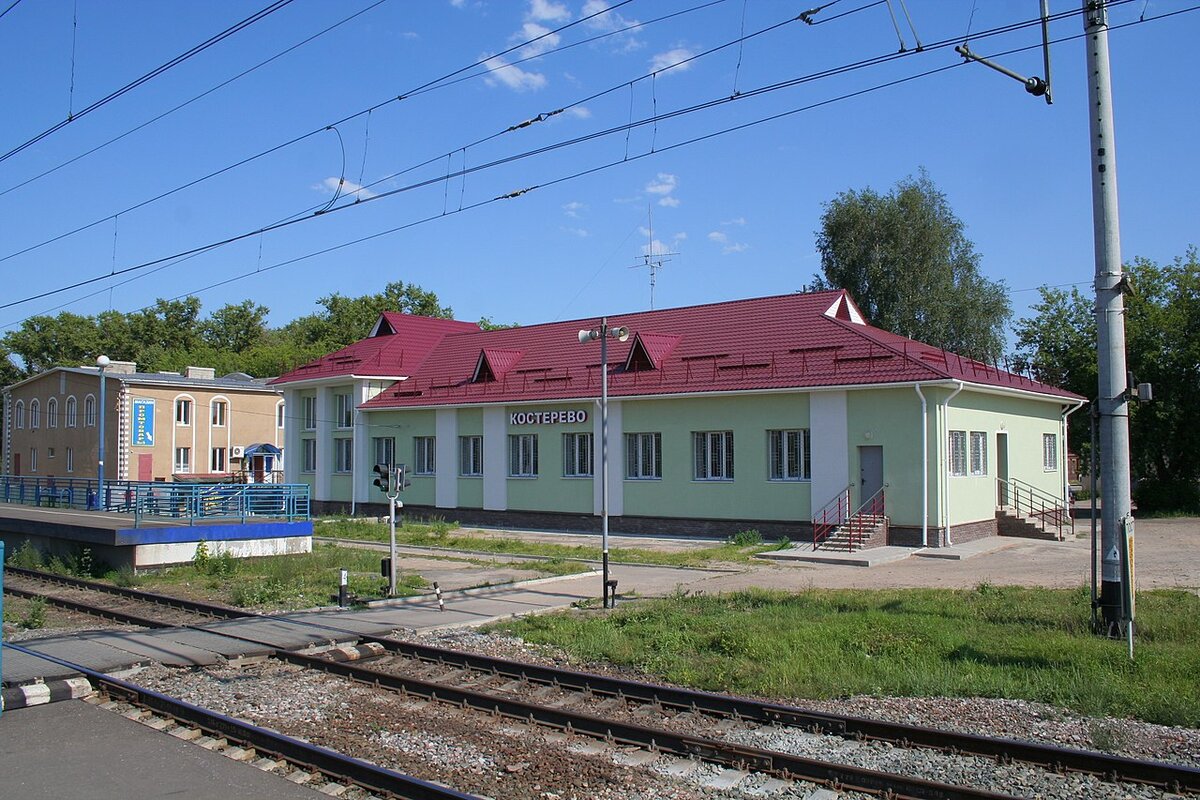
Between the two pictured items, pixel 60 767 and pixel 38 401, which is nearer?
pixel 60 767

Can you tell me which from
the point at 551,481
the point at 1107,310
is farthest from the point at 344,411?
the point at 1107,310

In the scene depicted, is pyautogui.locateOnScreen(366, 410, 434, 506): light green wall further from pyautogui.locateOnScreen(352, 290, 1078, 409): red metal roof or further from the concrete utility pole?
the concrete utility pole

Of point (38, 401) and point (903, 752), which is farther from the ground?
point (38, 401)

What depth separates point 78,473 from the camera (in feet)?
180

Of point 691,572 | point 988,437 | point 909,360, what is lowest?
point 691,572

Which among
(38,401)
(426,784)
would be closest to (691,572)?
(426,784)

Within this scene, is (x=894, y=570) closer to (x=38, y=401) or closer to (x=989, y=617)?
(x=989, y=617)

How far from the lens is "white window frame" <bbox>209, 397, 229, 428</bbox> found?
54.8m

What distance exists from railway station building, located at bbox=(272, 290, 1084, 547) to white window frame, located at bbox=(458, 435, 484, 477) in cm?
11

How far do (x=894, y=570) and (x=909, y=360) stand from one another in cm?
662

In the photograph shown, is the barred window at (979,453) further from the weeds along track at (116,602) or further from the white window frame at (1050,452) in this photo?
the weeds along track at (116,602)

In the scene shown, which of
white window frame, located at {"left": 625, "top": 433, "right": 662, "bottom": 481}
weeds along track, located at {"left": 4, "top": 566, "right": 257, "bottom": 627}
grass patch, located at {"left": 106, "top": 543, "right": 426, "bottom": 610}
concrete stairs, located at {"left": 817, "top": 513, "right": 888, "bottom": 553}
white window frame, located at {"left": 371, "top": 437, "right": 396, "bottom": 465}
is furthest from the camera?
white window frame, located at {"left": 371, "top": 437, "right": 396, "bottom": 465}

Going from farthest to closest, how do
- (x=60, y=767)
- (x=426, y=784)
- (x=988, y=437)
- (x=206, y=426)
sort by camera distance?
(x=206, y=426)
(x=988, y=437)
(x=60, y=767)
(x=426, y=784)

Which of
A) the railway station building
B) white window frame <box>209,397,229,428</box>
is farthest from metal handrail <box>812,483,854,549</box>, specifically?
white window frame <box>209,397,229,428</box>
